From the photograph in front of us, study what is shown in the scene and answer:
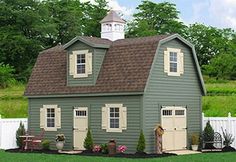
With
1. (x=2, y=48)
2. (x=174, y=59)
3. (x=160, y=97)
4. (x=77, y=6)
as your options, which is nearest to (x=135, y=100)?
(x=160, y=97)

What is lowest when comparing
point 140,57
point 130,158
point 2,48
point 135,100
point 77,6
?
point 130,158

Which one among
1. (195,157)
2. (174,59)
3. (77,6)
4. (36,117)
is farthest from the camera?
(77,6)

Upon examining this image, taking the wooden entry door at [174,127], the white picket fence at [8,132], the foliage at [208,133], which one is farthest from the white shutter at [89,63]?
the foliage at [208,133]

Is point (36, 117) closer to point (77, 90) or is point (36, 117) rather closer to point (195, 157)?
point (77, 90)

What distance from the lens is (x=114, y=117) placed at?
23984mm

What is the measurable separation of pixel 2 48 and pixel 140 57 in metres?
40.3

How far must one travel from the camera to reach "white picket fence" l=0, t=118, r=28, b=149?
26.4m

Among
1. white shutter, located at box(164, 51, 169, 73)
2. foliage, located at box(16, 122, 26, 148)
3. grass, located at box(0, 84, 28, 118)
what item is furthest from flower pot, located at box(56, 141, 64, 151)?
grass, located at box(0, 84, 28, 118)

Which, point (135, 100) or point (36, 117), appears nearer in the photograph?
point (135, 100)

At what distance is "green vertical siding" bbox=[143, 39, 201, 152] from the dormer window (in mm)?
2999

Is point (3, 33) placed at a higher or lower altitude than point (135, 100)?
higher

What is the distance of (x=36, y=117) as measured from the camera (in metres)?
27.0

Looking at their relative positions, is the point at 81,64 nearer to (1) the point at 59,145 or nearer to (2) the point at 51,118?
(2) the point at 51,118

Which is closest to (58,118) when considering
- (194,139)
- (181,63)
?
(181,63)
